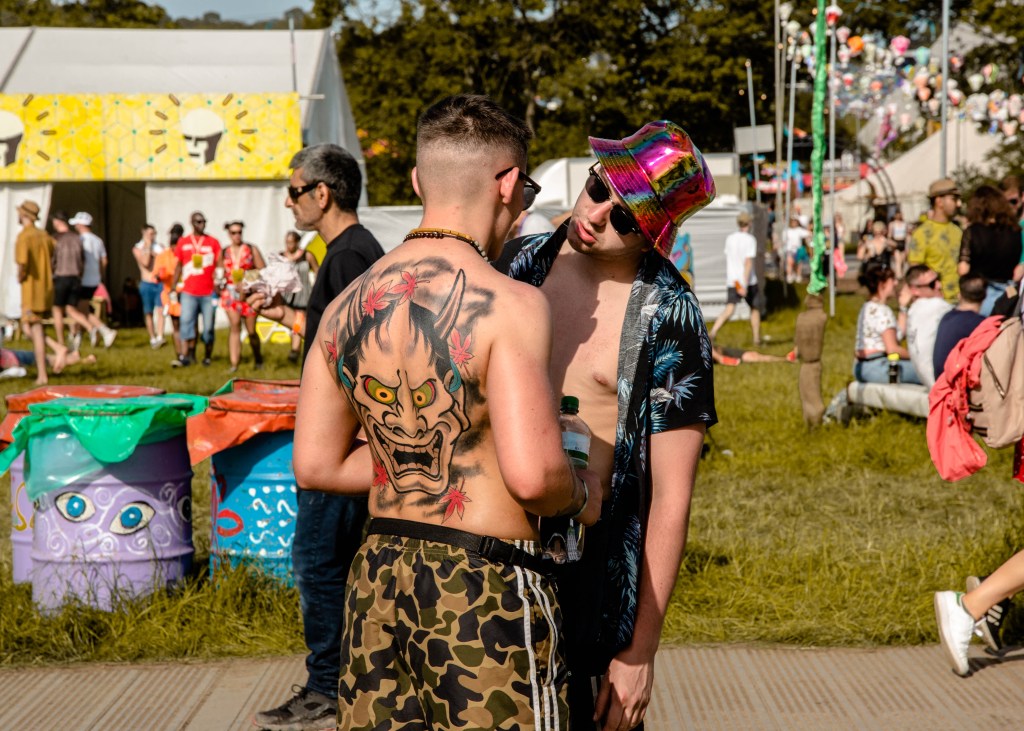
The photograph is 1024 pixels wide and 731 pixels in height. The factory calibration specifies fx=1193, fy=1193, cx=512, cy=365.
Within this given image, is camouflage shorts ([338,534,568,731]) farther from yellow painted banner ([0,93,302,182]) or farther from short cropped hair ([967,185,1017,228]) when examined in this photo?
yellow painted banner ([0,93,302,182])

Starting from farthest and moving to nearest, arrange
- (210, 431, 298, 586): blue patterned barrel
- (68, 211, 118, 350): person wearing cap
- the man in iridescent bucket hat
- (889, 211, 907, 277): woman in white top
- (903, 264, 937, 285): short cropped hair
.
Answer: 1. (889, 211, 907, 277): woman in white top
2. (68, 211, 118, 350): person wearing cap
3. (903, 264, 937, 285): short cropped hair
4. (210, 431, 298, 586): blue patterned barrel
5. the man in iridescent bucket hat

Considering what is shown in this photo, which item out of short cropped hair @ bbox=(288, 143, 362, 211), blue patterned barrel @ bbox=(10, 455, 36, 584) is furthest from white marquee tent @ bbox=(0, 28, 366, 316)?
short cropped hair @ bbox=(288, 143, 362, 211)

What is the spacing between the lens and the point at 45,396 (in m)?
5.26

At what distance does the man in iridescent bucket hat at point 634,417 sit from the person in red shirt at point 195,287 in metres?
13.2

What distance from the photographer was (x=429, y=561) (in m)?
2.10

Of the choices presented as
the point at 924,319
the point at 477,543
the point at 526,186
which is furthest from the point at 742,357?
the point at 477,543

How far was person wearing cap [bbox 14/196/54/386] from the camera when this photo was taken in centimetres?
1339

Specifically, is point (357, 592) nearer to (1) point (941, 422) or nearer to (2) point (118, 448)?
(2) point (118, 448)

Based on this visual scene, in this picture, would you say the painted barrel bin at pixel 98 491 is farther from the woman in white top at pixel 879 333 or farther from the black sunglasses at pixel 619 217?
the woman in white top at pixel 879 333

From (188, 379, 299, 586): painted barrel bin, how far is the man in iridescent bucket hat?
106 inches

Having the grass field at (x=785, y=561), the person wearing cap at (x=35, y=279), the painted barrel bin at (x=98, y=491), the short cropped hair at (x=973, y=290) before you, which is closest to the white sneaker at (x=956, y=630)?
the grass field at (x=785, y=561)

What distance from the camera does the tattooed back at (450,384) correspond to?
2.00 metres

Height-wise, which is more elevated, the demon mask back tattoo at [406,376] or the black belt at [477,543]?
the demon mask back tattoo at [406,376]

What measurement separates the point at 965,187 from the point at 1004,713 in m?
40.8
